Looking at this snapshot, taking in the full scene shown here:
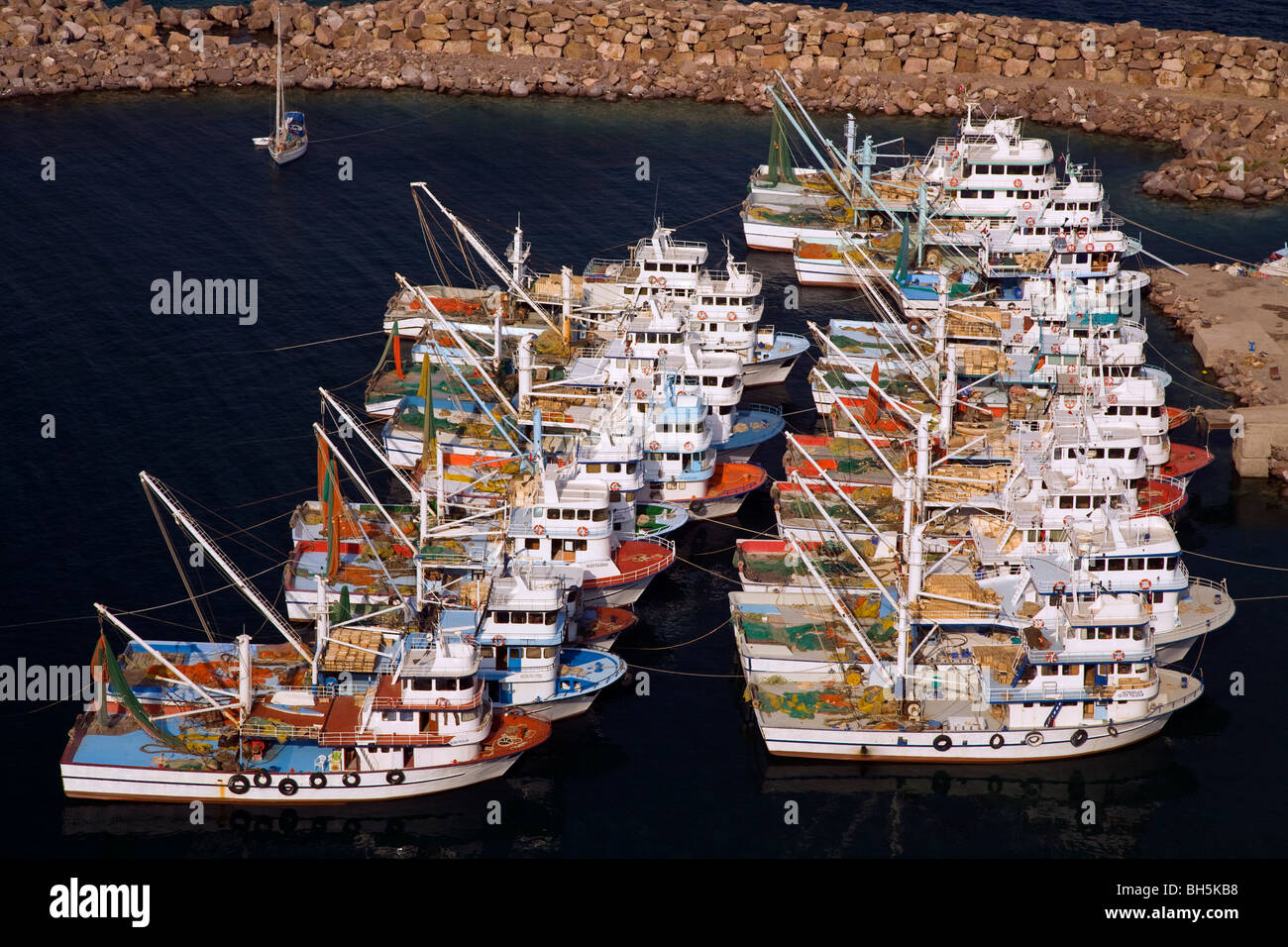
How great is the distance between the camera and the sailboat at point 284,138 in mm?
158500

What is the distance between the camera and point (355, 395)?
12206cm

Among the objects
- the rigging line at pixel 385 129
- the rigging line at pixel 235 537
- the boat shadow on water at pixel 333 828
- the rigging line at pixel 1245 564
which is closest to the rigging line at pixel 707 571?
the boat shadow on water at pixel 333 828

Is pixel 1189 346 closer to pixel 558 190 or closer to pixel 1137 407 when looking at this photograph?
pixel 1137 407

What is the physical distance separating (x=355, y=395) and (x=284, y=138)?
153 feet

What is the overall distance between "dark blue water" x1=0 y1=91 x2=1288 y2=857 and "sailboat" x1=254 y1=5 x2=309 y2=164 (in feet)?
4.85

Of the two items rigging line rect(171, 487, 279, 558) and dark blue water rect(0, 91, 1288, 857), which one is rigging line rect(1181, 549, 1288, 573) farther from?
rigging line rect(171, 487, 279, 558)

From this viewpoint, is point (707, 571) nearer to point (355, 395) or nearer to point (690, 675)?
point (690, 675)

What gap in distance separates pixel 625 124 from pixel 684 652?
8643cm

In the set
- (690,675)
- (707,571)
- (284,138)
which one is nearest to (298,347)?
(284,138)

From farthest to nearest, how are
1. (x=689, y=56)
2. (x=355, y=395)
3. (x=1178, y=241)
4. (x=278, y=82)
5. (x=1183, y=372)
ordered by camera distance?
(x=689, y=56), (x=278, y=82), (x=1178, y=241), (x=1183, y=372), (x=355, y=395)

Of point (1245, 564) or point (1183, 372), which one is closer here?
point (1245, 564)

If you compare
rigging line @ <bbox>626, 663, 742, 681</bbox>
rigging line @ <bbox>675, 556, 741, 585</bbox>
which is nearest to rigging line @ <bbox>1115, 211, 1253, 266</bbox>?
rigging line @ <bbox>675, 556, 741, 585</bbox>

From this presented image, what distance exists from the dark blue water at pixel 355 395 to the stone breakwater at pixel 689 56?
355cm

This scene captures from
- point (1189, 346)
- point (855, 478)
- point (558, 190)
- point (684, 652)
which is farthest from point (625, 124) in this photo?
point (684, 652)
